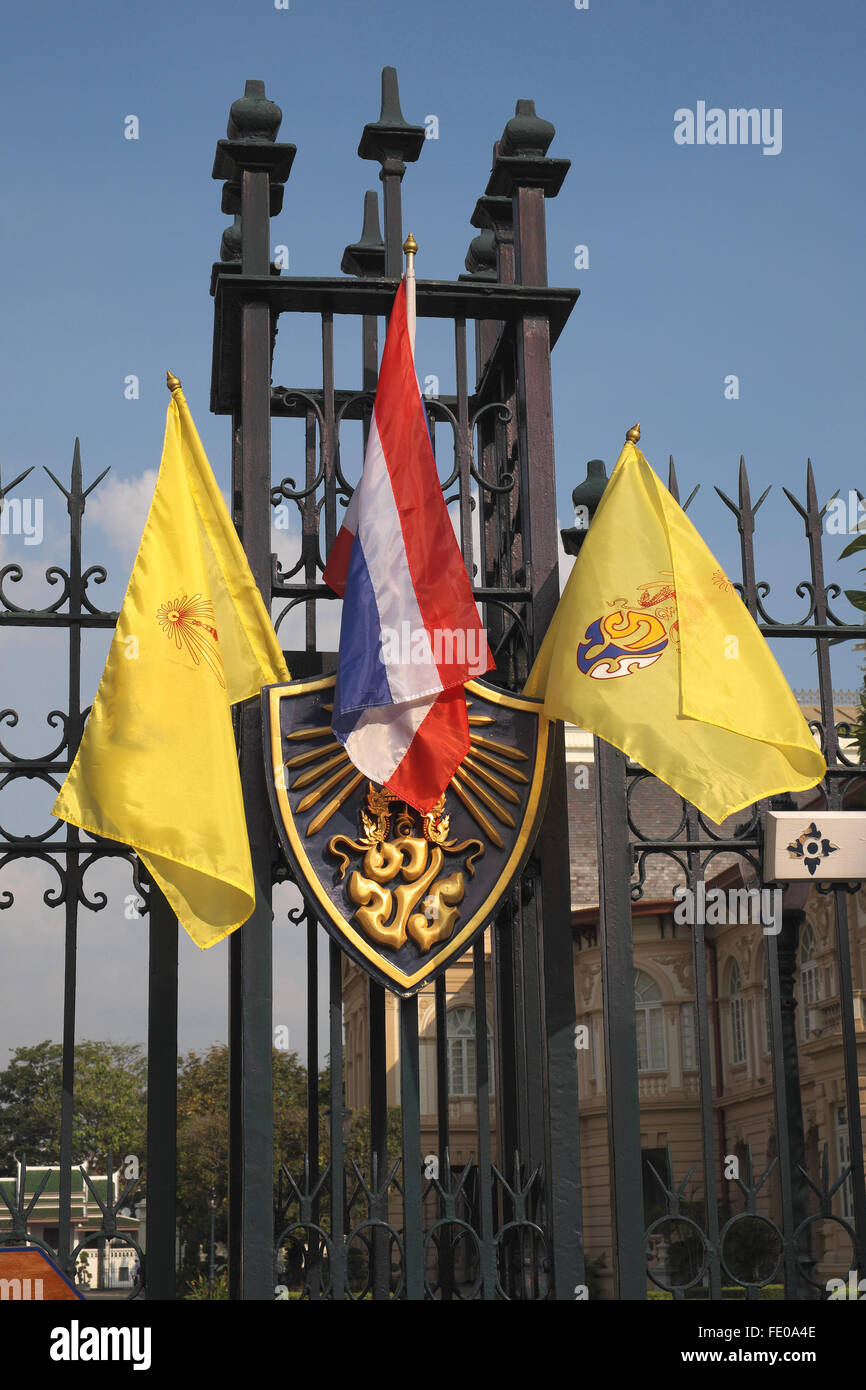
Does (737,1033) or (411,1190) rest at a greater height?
(737,1033)

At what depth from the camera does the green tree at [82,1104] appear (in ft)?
105

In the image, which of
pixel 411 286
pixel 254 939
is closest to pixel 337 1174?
pixel 254 939

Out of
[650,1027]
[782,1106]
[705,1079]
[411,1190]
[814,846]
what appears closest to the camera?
[411,1190]

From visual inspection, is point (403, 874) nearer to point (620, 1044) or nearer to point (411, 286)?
point (620, 1044)

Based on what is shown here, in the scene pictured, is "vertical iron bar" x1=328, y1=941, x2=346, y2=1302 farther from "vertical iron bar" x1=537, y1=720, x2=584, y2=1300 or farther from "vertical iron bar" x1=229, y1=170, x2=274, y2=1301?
"vertical iron bar" x1=537, y1=720, x2=584, y2=1300

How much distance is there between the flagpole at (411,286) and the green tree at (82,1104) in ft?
90.7

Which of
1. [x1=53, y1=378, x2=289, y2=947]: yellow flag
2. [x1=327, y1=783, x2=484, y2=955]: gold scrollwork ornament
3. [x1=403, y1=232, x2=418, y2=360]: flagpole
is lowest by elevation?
[x1=327, y1=783, x2=484, y2=955]: gold scrollwork ornament

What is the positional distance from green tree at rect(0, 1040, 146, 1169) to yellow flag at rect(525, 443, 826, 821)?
90.5 ft

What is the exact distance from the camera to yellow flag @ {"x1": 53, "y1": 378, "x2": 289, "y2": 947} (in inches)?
179

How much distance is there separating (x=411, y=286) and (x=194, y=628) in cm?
143

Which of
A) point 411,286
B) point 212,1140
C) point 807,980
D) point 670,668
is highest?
point 411,286

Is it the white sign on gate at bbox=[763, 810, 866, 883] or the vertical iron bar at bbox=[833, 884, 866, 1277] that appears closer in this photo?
the vertical iron bar at bbox=[833, 884, 866, 1277]

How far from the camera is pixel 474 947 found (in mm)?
4961

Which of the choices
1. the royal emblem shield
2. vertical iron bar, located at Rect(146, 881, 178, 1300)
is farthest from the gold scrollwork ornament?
vertical iron bar, located at Rect(146, 881, 178, 1300)
